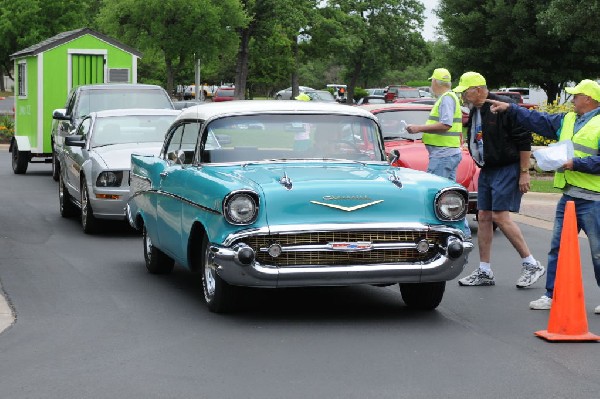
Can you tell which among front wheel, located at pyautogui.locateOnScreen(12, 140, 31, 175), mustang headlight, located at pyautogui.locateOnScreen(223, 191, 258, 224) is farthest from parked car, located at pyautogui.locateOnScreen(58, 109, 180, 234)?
front wheel, located at pyautogui.locateOnScreen(12, 140, 31, 175)

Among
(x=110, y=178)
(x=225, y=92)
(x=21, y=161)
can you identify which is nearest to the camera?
(x=110, y=178)

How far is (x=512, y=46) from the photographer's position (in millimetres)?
53562

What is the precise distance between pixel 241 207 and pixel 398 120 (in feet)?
26.0

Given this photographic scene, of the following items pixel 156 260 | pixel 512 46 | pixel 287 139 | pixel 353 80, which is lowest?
pixel 353 80

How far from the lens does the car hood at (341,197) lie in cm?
859

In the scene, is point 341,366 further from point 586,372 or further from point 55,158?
point 55,158

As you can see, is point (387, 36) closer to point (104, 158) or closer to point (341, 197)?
point (104, 158)

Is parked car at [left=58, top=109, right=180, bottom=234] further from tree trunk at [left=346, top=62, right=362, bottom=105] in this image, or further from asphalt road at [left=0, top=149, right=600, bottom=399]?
tree trunk at [left=346, top=62, right=362, bottom=105]

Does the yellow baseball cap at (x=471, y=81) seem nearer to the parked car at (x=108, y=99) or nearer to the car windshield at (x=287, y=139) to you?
the car windshield at (x=287, y=139)

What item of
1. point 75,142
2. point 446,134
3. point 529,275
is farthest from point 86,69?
point 529,275

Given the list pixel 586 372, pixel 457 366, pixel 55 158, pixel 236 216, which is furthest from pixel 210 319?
pixel 55 158

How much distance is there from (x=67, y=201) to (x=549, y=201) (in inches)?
312

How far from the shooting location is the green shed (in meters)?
24.7

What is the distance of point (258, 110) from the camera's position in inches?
392
